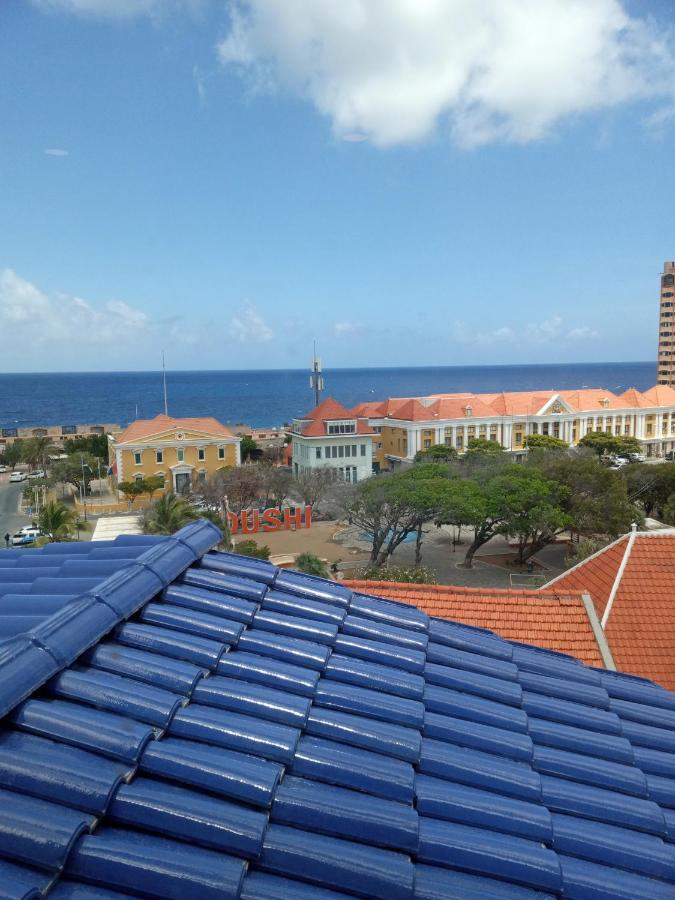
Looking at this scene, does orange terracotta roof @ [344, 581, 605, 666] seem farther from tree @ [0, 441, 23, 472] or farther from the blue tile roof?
tree @ [0, 441, 23, 472]

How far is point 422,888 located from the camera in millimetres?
2938

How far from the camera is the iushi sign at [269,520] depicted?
37.4m

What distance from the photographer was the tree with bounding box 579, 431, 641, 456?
5334cm

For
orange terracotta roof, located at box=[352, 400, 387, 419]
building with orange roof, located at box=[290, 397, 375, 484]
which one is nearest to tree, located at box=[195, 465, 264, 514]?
building with orange roof, located at box=[290, 397, 375, 484]

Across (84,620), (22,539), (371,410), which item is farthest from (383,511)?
(371,410)

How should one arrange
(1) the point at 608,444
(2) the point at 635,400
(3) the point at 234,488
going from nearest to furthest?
(3) the point at 234,488 → (1) the point at 608,444 → (2) the point at 635,400

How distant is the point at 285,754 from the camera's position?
132 inches

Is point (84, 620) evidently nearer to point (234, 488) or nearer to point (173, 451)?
point (234, 488)

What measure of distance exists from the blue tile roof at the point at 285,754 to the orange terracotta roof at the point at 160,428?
4084cm

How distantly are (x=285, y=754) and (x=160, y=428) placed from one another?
43850 mm

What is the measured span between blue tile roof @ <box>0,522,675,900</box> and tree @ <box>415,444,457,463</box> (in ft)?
142

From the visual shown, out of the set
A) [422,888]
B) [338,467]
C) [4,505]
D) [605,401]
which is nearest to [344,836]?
[422,888]

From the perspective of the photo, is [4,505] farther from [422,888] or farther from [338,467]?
[422,888]

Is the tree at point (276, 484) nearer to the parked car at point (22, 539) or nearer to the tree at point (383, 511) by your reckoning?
the tree at point (383, 511)
